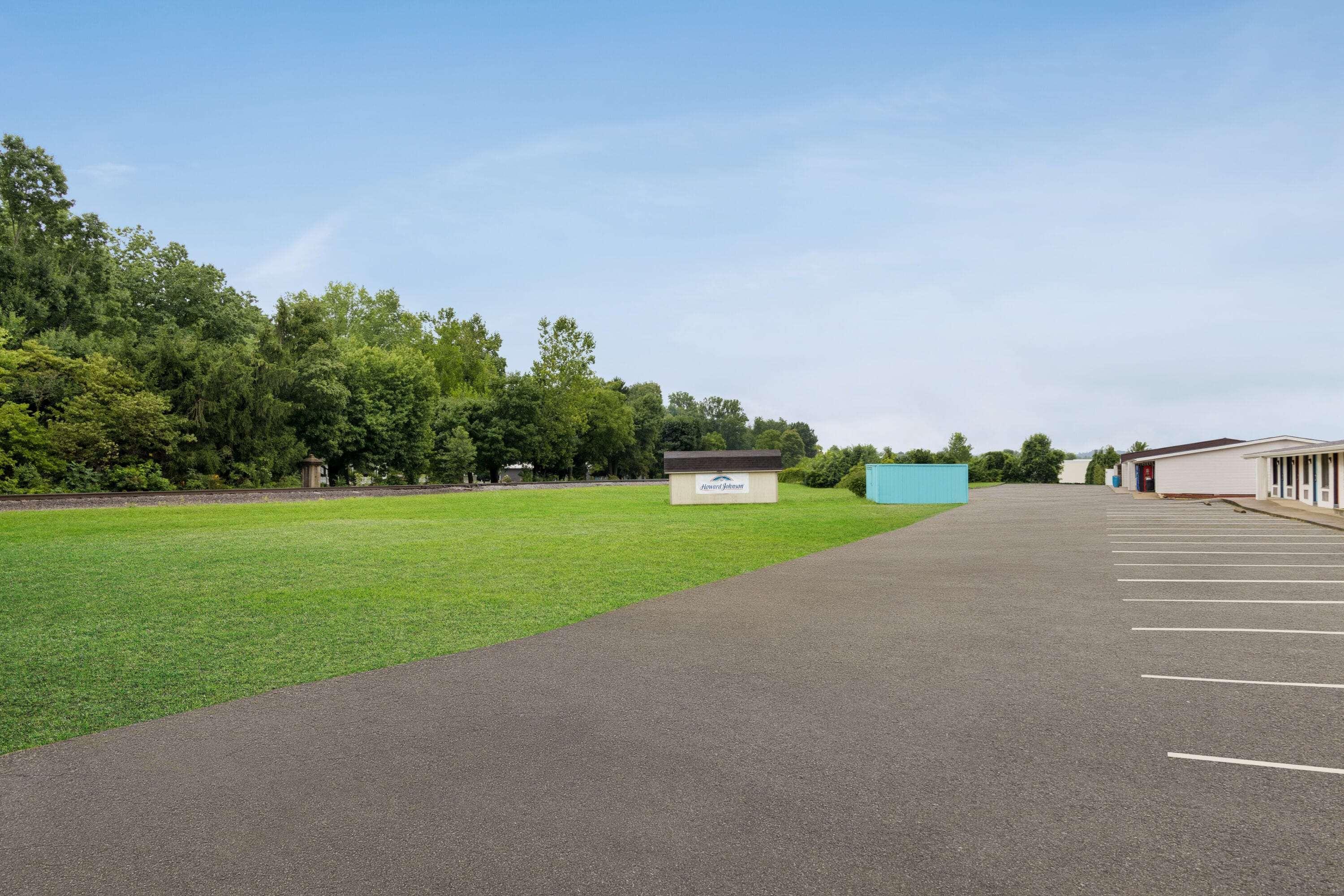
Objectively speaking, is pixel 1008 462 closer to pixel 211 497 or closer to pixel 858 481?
pixel 858 481

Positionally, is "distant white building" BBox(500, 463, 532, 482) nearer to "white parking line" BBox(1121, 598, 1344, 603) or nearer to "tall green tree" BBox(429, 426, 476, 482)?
"tall green tree" BBox(429, 426, 476, 482)

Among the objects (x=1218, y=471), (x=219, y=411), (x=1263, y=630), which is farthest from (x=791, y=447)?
(x=1263, y=630)

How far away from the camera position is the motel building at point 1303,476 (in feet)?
86.6

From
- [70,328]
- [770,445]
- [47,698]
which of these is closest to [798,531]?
[47,698]

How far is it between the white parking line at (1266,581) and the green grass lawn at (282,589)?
5.73 m

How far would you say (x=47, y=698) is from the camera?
5.67 meters

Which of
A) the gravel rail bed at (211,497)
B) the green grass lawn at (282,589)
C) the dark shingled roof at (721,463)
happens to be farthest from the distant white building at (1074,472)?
the green grass lawn at (282,589)

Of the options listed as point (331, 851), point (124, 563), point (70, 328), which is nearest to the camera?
point (331, 851)

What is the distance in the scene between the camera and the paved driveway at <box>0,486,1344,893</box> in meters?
3.17

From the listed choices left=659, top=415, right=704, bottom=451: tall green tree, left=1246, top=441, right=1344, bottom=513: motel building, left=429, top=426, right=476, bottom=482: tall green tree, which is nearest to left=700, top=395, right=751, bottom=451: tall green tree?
left=659, top=415, right=704, bottom=451: tall green tree

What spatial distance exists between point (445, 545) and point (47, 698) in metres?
10.4

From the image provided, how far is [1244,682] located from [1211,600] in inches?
171

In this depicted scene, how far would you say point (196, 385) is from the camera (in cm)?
4094

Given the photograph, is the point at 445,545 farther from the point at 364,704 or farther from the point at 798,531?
the point at 364,704
